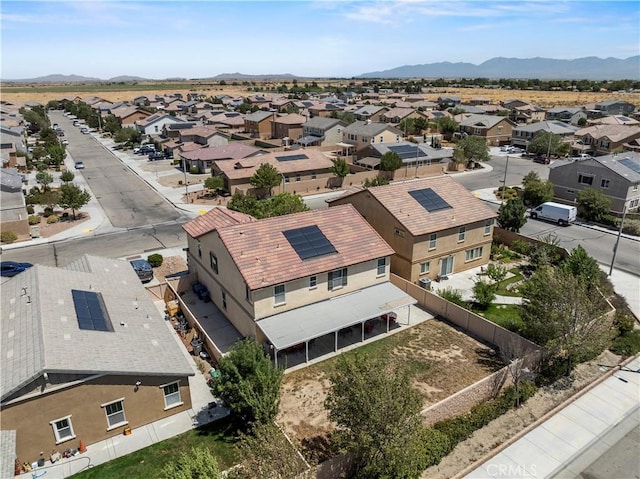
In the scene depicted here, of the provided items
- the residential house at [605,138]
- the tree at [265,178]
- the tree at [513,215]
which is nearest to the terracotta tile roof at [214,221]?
the tree at [265,178]

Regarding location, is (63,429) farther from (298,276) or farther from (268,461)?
(298,276)

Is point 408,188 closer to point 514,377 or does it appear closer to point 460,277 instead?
point 460,277

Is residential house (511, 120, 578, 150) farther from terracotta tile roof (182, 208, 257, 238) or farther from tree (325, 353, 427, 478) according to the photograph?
tree (325, 353, 427, 478)

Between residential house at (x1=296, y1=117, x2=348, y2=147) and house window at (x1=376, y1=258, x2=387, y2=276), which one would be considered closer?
house window at (x1=376, y1=258, x2=387, y2=276)

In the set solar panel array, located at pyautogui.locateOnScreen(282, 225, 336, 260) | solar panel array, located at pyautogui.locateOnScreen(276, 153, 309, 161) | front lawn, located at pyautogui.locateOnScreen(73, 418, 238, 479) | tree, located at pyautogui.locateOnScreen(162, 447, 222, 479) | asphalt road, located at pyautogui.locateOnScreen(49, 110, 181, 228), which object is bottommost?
front lawn, located at pyautogui.locateOnScreen(73, 418, 238, 479)

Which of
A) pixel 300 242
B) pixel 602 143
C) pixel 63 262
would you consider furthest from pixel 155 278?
pixel 602 143

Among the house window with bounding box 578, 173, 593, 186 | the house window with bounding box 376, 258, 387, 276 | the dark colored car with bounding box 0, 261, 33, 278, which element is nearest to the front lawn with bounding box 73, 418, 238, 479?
the house window with bounding box 376, 258, 387, 276

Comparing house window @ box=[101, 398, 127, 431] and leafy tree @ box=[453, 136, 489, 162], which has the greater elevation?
leafy tree @ box=[453, 136, 489, 162]
